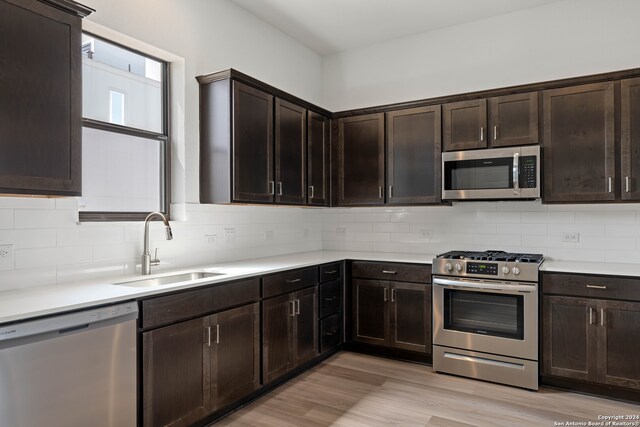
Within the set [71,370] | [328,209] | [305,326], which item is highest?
[328,209]

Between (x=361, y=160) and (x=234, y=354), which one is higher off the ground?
(x=361, y=160)

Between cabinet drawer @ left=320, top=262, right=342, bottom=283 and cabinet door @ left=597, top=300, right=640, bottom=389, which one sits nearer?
cabinet door @ left=597, top=300, right=640, bottom=389

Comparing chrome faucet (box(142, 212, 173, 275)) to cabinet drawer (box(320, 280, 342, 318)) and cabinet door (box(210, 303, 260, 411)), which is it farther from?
cabinet drawer (box(320, 280, 342, 318))

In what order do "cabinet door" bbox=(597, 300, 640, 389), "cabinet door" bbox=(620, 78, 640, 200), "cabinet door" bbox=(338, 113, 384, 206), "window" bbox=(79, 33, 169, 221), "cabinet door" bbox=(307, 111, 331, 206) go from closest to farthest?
"window" bbox=(79, 33, 169, 221), "cabinet door" bbox=(597, 300, 640, 389), "cabinet door" bbox=(620, 78, 640, 200), "cabinet door" bbox=(307, 111, 331, 206), "cabinet door" bbox=(338, 113, 384, 206)

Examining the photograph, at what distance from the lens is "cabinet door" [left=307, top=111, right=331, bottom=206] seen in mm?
4098

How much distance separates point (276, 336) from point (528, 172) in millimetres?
2372

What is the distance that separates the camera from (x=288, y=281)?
331 cm

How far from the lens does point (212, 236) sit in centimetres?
351

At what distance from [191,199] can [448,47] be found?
2.88m

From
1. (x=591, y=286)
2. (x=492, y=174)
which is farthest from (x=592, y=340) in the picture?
(x=492, y=174)

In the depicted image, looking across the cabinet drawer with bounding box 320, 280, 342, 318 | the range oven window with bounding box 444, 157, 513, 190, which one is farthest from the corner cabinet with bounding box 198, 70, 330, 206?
the range oven window with bounding box 444, 157, 513, 190

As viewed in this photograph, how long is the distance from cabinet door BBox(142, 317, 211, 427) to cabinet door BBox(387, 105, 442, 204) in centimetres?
228

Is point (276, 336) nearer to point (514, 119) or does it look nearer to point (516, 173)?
point (516, 173)

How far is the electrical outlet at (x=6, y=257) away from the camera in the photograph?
2236 mm
